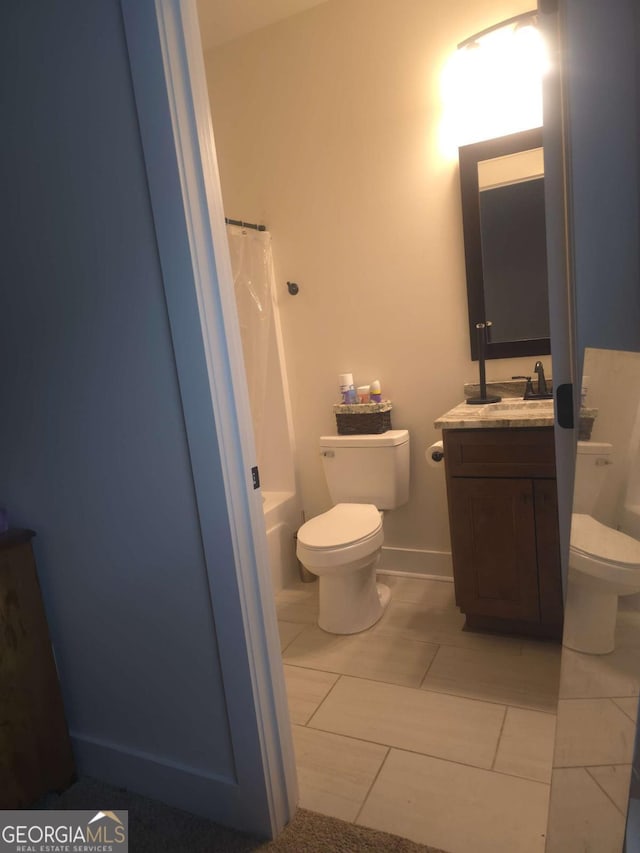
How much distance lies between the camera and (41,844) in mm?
1267

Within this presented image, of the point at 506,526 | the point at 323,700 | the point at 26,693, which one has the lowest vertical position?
the point at 323,700

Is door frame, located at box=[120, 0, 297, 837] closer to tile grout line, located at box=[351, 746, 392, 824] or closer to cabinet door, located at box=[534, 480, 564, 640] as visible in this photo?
tile grout line, located at box=[351, 746, 392, 824]

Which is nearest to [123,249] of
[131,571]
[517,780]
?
[131,571]

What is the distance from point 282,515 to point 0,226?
1802mm

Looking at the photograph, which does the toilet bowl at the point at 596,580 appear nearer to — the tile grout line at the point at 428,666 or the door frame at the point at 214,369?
the door frame at the point at 214,369

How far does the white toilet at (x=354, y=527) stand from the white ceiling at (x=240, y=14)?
1.94 metres

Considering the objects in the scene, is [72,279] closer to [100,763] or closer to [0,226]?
[0,226]

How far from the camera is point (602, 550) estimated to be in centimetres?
84

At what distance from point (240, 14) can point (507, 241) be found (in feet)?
5.20

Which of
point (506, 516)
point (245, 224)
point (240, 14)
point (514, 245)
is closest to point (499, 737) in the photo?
point (506, 516)

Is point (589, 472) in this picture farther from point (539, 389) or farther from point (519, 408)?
point (539, 389)

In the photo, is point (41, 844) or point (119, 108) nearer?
point (119, 108)

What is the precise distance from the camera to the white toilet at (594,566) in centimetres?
78

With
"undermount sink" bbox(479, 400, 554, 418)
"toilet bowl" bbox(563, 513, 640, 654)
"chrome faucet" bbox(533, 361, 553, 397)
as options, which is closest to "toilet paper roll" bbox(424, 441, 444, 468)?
"undermount sink" bbox(479, 400, 554, 418)
